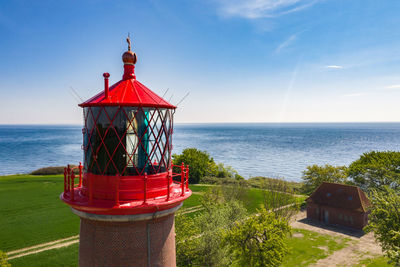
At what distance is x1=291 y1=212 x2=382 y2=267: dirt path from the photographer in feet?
79.3

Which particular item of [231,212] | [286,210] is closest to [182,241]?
[231,212]

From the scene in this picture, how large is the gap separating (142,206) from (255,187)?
52.3 metres

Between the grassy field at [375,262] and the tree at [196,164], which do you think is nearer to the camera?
the grassy field at [375,262]

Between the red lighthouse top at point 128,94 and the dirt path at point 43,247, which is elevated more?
the red lighthouse top at point 128,94

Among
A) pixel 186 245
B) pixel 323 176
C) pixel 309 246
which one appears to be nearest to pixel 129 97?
pixel 186 245

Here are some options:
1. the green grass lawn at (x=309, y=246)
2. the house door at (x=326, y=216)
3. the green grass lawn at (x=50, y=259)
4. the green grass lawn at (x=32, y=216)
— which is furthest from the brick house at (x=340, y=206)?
the green grass lawn at (x=32, y=216)

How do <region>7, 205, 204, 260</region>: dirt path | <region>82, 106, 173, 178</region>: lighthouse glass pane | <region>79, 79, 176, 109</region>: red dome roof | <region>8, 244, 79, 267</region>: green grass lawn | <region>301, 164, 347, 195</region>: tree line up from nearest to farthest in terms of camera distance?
<region>79, 79, 176, 109</region>: red dome roof → <region>82, 106, 173, 178</region>: lighthouse glass pane → <region>8, 244, 79, 267</region>: green grass lawn → <region>7, 205, 204, 260</region>: dirt path → <region>301, 164, 347, 195</region>: tree

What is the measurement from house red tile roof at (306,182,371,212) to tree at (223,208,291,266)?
2058 centimetres

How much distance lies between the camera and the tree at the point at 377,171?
37.7 meters

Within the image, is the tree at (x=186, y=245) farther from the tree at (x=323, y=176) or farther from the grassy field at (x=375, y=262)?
the tree at (x=323, y=176)

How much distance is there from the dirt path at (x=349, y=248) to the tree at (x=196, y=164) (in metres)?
27.0

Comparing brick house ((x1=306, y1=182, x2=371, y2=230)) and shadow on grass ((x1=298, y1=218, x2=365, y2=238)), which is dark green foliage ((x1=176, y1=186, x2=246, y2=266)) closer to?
shadow on grass ((x1=298, y1=218, x2=365, y2=238))

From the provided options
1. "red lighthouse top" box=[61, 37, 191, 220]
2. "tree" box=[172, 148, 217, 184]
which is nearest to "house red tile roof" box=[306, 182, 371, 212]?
"tree" box=[172, 148, 217, 184]

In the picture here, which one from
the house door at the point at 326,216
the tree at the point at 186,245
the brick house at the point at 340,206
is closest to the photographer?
the tree at the point at 186,245
